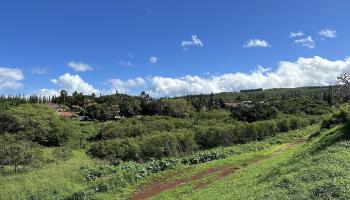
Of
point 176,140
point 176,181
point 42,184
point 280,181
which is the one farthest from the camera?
point 176,140

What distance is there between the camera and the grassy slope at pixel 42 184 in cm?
2735

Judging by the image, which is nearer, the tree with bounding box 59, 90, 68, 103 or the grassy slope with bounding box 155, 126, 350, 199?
the grassy slope with bounding box 155, 126, 350, 199

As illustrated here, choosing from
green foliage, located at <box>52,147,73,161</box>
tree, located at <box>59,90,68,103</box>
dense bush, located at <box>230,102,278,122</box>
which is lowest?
green foliage, located at <box>52,147,73,161</box>

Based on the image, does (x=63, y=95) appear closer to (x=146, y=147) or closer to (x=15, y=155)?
(x=146, y=147)

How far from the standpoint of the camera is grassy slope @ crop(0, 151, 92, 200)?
89.7 ft

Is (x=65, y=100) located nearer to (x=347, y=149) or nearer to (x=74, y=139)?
(x=74, y=139)

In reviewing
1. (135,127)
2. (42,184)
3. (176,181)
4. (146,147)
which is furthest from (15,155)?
(135,127)

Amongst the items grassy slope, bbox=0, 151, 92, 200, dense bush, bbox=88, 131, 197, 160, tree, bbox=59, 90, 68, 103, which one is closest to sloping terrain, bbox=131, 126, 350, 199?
grassy slope, bbox=0, 151, 92, 200

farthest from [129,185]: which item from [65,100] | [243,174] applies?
[65,100]

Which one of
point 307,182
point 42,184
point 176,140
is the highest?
point 307,182

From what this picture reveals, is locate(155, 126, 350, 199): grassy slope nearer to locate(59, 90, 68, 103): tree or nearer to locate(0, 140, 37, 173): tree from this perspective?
locate(0, 140, 37, 173): tree

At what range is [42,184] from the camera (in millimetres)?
28906

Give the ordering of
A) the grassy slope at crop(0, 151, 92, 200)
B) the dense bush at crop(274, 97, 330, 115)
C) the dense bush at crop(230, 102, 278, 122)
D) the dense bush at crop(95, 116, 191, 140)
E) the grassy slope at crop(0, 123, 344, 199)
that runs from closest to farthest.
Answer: the grassy slope at crop(0, 123, 344, 199)
the grassy slope at crop(0, 151, 92, 200)
the dense bush at crop(95, 116, 191, 140)
the dense bush at crop(230, 102, 278, 122)
the dense bush at crop(274, 97, 330, 115)

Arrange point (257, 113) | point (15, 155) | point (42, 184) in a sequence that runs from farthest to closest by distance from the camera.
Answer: point (257, 113) < point (15, 155) < point (42, 184)
